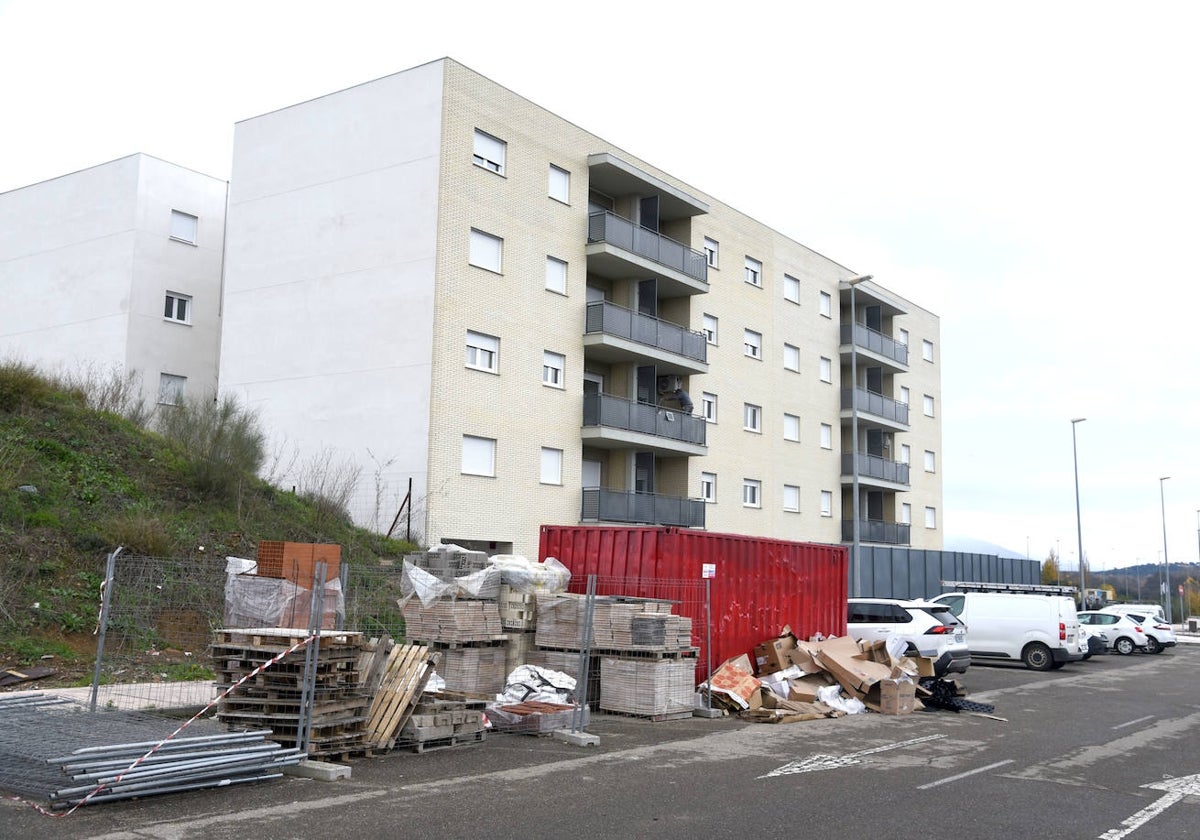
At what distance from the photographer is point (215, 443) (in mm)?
23500

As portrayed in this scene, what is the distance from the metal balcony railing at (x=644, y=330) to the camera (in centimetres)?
3195

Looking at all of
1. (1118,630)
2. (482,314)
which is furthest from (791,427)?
(482,314)

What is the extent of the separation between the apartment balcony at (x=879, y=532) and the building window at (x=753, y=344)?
9733 mm

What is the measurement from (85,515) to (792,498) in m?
29.1

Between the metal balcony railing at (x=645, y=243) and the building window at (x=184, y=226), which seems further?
the building window at (x=184, y=226)

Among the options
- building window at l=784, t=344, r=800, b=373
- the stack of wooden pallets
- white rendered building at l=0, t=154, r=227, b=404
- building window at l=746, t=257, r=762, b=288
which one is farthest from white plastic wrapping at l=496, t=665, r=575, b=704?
building window at l=784, t=344, r=800, b=373

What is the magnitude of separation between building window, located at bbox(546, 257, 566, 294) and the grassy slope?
935 centimetres

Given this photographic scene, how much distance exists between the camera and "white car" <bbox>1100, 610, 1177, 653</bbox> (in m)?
34.8

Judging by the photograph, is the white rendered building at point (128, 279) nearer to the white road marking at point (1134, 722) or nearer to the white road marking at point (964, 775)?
the white road marking at point (1134, 722)

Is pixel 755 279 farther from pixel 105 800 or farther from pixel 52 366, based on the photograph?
pixel 105 800

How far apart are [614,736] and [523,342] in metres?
18.1

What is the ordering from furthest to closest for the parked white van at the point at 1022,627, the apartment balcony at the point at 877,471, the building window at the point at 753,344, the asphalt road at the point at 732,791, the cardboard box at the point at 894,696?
the apartment balcony at the point at 877,471, the building window at the point at 753,344, the parked white van at the point at 1022,627, the cardboard box at the point at 894,696, the asphalt road at the point at 732,791

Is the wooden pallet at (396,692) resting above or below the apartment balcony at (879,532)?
below

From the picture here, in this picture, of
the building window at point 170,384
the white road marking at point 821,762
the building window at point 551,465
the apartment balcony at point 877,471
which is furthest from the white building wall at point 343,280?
the apartment balcony at point 877,471
